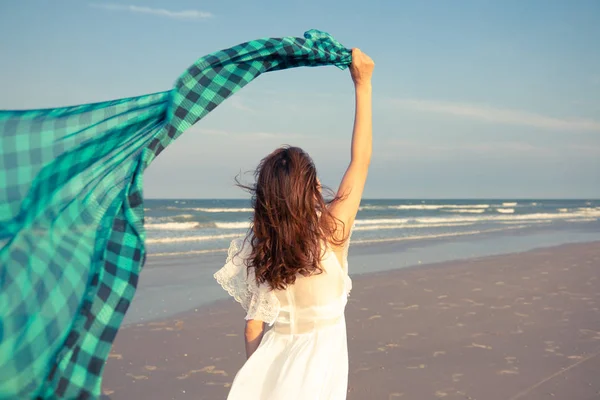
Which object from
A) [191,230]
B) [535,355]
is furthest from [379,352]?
[191,230]

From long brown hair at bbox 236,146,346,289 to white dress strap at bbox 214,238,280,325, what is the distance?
8 cm

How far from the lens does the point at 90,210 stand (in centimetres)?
234

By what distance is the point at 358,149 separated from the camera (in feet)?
9.32

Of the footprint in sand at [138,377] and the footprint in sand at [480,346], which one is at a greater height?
the footprint in sand at [480,346]

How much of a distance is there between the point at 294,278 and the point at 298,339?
0.97ft

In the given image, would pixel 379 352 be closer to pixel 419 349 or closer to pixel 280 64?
pixel 419 349

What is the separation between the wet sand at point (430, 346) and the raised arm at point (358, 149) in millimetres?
2649

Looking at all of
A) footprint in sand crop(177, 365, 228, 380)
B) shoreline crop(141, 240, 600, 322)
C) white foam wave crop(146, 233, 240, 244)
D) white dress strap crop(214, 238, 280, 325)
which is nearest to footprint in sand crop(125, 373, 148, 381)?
footprint in sand crop(177, 365, 228, 380)

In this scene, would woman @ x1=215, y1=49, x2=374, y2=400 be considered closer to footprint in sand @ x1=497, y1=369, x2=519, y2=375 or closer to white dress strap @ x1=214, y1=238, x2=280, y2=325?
white dress strap @ x1=214, y1=238, x2=280, y2=325

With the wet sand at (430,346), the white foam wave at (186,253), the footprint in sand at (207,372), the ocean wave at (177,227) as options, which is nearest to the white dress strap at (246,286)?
the wet sand at (430,346)

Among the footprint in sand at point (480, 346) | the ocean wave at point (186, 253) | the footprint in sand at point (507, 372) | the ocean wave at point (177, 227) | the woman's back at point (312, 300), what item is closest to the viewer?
the woman's back at point (312, 300)

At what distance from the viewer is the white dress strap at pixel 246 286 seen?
269 centimetres

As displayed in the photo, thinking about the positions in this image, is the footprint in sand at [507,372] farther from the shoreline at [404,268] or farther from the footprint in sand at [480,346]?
the shoreline at [404,268]

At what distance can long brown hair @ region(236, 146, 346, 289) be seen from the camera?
257 centimetres
